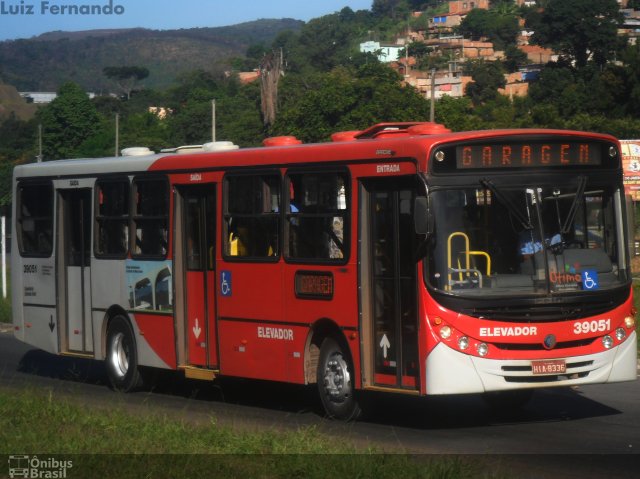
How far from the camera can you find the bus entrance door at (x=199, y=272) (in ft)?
49.2

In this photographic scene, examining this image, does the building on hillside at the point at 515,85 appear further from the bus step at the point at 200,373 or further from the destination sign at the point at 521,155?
the destination sign at the point at 521,155

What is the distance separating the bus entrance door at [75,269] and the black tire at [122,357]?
0.46m

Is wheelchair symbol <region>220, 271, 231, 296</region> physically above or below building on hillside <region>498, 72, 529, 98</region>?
below

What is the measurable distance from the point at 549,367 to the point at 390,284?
5.30 ft

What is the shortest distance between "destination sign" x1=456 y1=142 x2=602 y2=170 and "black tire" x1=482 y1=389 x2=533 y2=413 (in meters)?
2.50

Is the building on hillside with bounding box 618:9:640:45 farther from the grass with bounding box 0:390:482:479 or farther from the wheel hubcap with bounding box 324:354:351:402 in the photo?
the grass with bounding box 0:390:482:479

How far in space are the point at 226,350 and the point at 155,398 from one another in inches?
67.5

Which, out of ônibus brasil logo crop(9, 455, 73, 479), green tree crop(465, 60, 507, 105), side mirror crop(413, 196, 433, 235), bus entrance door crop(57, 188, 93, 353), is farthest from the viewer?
green tree crop(465, 60, 507, 105)

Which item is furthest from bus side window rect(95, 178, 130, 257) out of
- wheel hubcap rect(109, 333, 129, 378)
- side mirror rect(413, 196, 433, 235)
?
side mirror rect(413, 196, 433, 235)

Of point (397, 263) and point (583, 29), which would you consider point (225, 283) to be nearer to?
point (397, 263)

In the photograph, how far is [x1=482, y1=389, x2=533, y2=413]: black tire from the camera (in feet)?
44.7

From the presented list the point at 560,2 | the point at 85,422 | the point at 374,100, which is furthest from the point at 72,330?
the point at 560,2

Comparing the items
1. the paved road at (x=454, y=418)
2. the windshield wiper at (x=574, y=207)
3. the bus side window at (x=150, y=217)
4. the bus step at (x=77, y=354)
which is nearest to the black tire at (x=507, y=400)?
the paved road at (x=454, y=418)

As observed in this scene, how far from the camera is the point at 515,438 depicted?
11.7 meters
